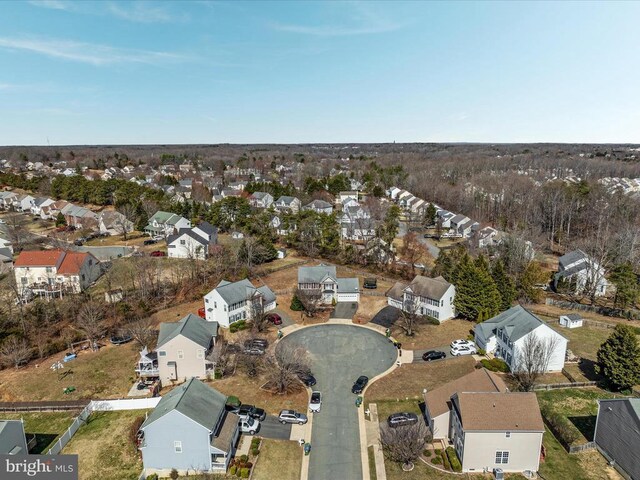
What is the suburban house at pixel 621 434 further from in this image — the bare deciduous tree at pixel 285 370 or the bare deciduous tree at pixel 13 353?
the bare deciduous tree at pixel 13 353

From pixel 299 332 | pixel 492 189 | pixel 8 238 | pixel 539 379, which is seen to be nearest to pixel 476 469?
pixel 539 379

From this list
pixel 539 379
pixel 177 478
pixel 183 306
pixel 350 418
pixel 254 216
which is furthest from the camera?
pixel 254 216

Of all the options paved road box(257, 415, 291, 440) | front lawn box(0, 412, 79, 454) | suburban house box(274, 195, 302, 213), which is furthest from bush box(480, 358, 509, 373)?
suburban house box(274, 195, 302, 213)

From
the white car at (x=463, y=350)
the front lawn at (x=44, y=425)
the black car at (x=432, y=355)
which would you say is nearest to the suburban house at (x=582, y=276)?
the white car at (x=463, y=350)

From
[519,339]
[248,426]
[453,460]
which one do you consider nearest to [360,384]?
[453,460]

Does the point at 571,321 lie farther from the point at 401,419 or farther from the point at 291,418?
the point at 291,418

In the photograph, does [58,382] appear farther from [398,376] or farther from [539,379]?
[539,379]
